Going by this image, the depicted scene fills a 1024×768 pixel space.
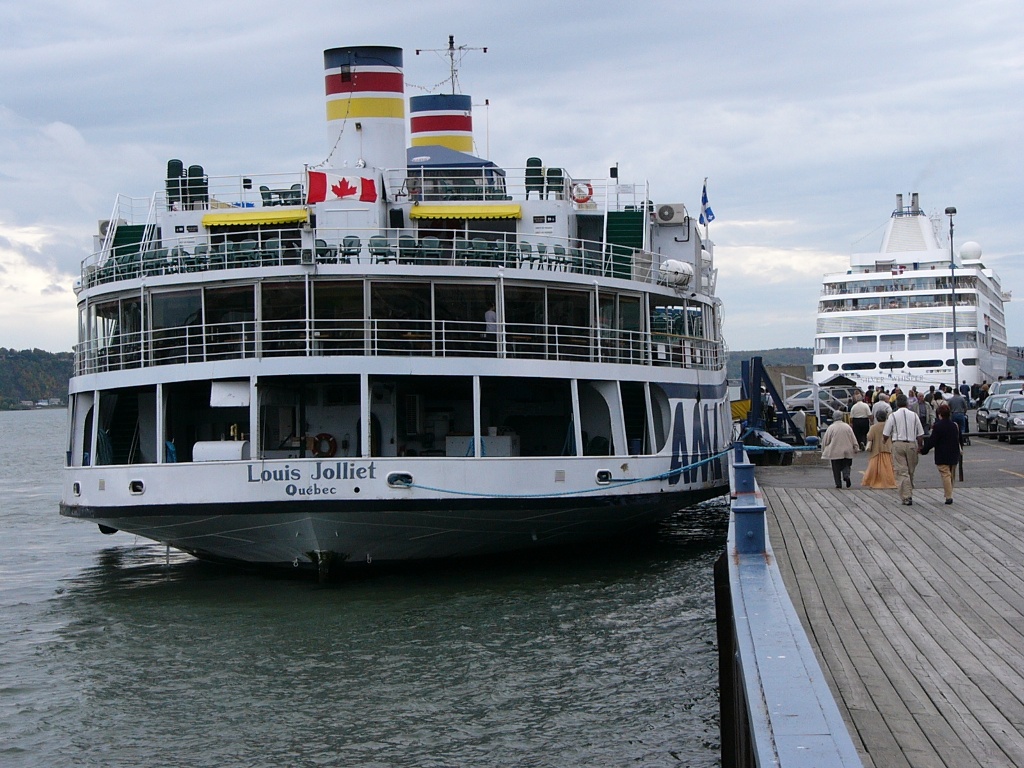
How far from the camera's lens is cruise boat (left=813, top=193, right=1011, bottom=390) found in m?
62.6

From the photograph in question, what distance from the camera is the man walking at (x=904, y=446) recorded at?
17000 mm

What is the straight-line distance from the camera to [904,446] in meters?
17.8

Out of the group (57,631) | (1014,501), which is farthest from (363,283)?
(1014,501)

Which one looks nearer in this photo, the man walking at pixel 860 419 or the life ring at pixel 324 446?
the life ring at pixel 324 446

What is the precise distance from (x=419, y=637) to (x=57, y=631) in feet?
18.9

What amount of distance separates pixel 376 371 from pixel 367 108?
7.63m

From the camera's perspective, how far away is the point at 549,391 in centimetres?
2094

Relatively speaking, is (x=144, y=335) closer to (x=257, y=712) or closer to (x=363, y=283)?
(x=363, y=283)

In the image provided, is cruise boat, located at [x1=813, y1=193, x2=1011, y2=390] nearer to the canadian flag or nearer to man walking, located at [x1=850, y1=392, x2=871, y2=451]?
man walking, located at [x1=850, y1=392, x2=871, y2=451]

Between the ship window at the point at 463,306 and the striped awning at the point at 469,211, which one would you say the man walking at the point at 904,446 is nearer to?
the ship window at the point at 463,306

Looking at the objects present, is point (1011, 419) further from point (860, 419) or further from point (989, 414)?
point (860, 419)

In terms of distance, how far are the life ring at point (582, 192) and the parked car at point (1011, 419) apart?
14.6 m

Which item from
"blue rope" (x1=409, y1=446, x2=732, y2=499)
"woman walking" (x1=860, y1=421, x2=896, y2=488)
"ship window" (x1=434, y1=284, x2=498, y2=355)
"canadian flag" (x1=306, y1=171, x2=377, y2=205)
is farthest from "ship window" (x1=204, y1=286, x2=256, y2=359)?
"woman walking" (x1=860, y1=421, x2=896, y2=488)

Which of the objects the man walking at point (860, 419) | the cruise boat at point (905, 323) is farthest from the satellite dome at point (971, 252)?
the man walking at point (860, 419)
